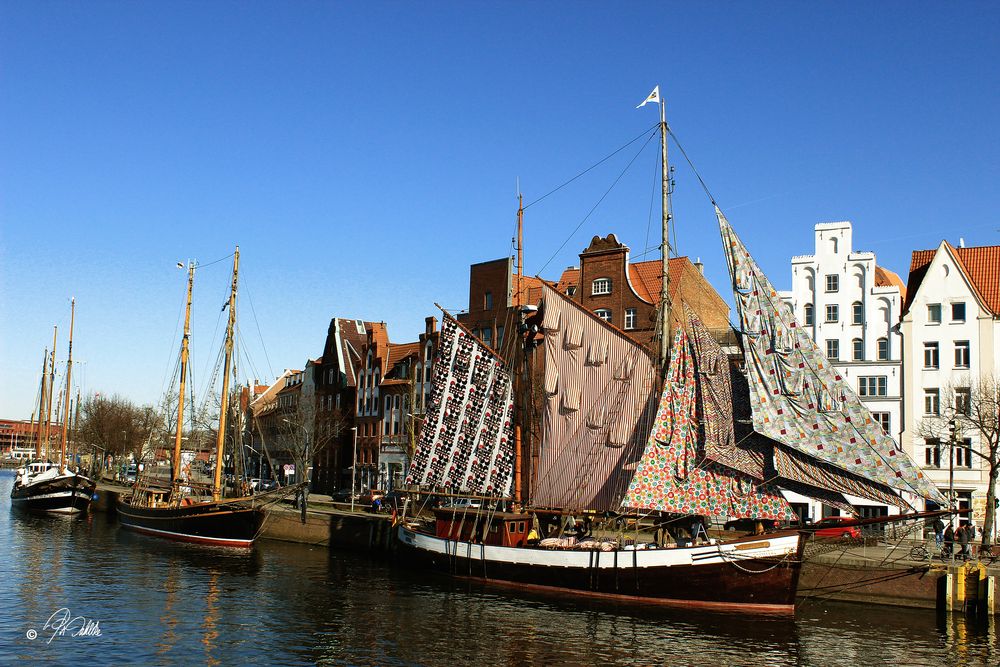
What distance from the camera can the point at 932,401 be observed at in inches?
2146

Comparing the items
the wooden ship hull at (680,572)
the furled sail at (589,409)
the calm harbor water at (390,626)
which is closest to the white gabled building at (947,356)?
the calm harbor water at (390,626)

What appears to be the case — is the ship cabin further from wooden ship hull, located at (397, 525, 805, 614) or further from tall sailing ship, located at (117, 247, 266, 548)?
tall sailing ship, located at (117, 247, 266, 548)

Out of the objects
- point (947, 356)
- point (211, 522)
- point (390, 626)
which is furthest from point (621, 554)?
point (211, 522)

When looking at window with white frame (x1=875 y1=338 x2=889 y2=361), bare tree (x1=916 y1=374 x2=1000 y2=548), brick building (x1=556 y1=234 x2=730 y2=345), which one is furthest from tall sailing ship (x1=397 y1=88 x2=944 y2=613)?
window with white frame (x1=875 y1=338 x2=889 y2=361)

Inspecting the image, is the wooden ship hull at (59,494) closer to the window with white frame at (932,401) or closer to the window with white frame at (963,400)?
the window with white frame at (932,401)

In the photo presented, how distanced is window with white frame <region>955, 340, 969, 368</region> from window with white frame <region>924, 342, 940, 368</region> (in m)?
1.07

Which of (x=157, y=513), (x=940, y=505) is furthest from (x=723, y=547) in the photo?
(x=157, y=513)

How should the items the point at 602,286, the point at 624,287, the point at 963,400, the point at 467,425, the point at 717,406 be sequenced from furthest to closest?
the point at 602,286 → the point at 624,287 → the point at 963,400 → the point at 467,425 → the point at 717,406

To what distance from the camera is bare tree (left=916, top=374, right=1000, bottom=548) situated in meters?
45.5

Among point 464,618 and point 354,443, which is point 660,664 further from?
point 354,443

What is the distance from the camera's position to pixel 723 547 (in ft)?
115

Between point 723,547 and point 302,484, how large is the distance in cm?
2874

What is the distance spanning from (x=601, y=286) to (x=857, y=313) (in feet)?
54.7

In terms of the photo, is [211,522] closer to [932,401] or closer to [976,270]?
[932,401]
